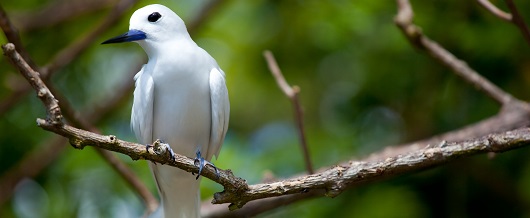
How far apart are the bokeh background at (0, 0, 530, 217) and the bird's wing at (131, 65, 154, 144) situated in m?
1.94

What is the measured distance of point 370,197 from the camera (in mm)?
6066

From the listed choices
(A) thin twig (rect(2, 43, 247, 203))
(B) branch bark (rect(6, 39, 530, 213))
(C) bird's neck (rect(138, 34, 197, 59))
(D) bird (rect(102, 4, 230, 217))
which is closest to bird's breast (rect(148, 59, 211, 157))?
(D) bird (rect(102, 4, 230, 217))

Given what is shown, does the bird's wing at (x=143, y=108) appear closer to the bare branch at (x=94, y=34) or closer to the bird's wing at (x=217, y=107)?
the bird's wing at (x=217, y=107)

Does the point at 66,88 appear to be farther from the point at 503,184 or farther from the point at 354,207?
the point at 503,184

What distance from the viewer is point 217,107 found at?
427cm

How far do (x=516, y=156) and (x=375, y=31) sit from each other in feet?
5.28

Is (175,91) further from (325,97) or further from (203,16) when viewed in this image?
(325,97)

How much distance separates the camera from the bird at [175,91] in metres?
4.18

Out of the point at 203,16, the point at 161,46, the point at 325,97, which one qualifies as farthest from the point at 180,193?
the point at 325,97

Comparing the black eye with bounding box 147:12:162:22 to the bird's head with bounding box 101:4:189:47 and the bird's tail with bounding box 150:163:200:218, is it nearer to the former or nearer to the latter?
the bird's head with bounding box 101:4:189:47

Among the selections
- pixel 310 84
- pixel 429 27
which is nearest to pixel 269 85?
pixel 310 84

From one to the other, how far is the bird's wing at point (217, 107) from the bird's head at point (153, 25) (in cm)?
32

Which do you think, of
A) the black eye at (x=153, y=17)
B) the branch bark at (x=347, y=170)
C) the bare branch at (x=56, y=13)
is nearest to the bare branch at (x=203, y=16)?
the bare branch at (x=56, y=13)

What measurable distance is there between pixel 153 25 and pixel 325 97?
3365 millimetres
